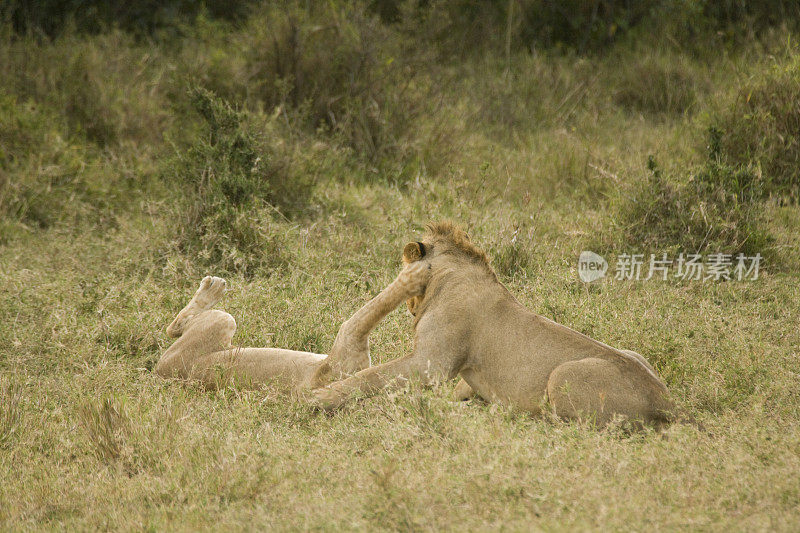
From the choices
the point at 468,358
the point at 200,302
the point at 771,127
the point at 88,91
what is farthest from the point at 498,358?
the point at 88,91

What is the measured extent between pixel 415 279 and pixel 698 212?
3.58 meters

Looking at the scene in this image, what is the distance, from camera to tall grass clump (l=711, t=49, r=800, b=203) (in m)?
8.41

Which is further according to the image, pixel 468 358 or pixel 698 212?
pixel 698 212

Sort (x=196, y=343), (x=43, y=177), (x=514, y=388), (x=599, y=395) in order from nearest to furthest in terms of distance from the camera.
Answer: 1. (x=599, y=395)
2. (x=514, y=388)
3. (x=196, y=343)
4. (x=43, y=177)

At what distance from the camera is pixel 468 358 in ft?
14.5

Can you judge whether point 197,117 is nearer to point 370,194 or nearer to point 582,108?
point 370,194

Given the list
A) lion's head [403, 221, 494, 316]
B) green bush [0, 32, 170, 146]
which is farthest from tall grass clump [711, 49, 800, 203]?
green bush [0, 32, 170, 146]

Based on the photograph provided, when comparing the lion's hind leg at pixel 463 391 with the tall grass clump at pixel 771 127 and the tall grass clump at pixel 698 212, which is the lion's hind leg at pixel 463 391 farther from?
the tall grass clump at pixel 771 127

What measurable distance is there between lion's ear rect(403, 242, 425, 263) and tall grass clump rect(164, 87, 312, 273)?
7.78ft

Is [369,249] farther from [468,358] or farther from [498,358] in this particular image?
[498,358]

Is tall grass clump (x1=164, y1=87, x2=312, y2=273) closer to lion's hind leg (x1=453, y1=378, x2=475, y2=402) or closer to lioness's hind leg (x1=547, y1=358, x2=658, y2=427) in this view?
lion's hind leg (x1=453, y1=378, x2=475, y2=402)

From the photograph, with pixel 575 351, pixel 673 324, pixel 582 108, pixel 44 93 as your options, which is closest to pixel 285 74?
pixel 44 93

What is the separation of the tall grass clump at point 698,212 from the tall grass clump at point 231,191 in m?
3.03

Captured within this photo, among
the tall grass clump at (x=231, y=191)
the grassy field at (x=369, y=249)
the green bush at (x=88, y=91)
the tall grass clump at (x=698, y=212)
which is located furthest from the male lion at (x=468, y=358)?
the green bush at (x=88, y=91)
